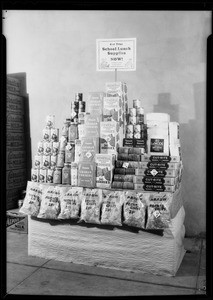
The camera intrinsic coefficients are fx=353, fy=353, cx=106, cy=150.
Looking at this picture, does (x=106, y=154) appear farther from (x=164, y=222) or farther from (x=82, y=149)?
(x=164, y=222)

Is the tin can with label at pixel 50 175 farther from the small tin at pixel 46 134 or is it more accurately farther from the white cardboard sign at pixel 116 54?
the white cardboard sign at pixel 116 54

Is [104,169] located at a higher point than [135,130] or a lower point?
lower

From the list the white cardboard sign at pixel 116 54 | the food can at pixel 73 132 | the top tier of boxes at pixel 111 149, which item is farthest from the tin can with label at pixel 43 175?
the white cardboard sign at pixel 116 54

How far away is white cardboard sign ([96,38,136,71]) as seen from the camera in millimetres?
4496

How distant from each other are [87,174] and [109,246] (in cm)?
85

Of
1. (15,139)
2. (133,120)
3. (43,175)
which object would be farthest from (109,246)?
(15,139)

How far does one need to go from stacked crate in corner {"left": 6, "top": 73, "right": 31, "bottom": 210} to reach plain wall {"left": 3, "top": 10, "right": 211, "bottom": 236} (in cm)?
35

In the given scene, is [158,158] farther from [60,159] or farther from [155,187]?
[60,159]

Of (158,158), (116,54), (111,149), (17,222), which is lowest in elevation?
(17,222)

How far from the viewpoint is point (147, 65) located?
5.39 m

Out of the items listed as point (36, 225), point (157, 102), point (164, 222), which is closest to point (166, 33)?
point (157, 102)

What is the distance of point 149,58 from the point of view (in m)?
5.37

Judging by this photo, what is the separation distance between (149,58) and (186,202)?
2.25 m

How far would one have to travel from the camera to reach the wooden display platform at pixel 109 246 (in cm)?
377
